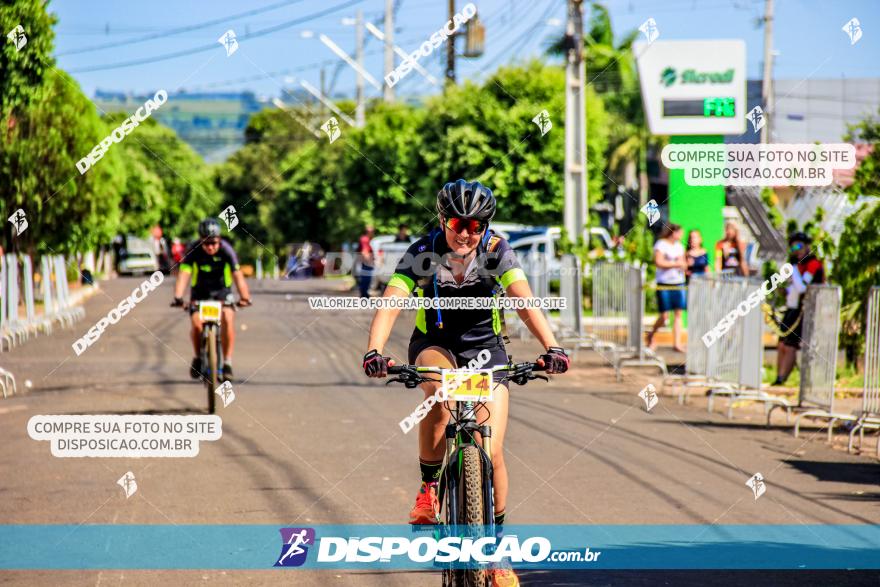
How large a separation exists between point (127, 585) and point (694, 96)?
19.5 m

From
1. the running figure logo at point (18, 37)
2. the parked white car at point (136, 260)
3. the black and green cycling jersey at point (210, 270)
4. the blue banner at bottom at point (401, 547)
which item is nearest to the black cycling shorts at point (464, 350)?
the blue banner at bottom at point (401, 547)

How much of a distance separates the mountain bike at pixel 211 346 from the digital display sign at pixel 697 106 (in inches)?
513

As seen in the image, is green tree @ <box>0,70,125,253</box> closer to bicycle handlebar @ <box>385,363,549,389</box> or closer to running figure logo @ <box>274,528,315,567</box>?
running figure logo @ <box>274,528,315,567</box>

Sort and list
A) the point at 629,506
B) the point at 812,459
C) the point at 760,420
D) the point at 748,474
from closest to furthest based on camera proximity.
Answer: the point at 629,506 → the point at 748,474 → the point at 812,459 → the point at 760,420

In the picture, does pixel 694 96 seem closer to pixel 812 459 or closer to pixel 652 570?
pixel 812 459

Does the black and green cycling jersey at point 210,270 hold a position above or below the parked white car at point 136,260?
above

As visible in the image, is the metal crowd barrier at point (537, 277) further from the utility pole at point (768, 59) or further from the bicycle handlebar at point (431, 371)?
the utility pole at point (768, 59)

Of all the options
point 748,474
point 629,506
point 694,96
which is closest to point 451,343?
point 629,506

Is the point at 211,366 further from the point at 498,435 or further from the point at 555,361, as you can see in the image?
the point at 555,361

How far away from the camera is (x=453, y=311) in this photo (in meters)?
6.40

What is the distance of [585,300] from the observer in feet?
73.0

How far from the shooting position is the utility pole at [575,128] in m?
25.0

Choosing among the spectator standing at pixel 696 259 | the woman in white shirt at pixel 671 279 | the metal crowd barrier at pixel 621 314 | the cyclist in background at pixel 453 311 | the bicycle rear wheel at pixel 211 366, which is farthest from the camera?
the spectator standing at pixel 696 259

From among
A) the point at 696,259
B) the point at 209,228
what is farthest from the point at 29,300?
the point at 696,259
